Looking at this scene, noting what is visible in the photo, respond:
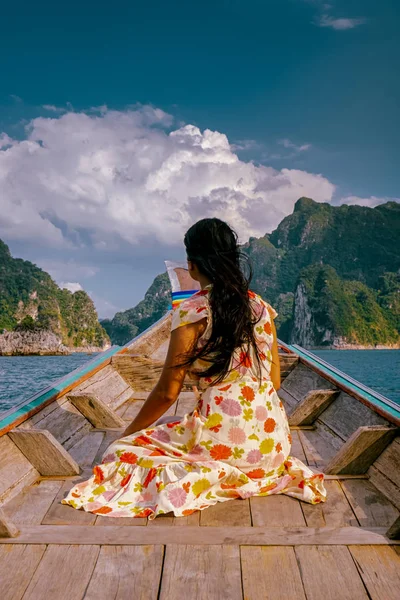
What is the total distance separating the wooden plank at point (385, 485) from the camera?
6.88 ft

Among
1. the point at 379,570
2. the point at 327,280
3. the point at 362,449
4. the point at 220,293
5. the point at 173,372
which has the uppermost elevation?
the point at 327,280

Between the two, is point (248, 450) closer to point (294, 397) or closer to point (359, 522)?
point (359, 522)

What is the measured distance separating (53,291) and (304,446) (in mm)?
89467

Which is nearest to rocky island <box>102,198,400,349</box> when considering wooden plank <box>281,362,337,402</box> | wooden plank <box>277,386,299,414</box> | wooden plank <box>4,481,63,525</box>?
wooden plank <box>281,362,337,402</box>

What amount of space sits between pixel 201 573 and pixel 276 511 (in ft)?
1.75

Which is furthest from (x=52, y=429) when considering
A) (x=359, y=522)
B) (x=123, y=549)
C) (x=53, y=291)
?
(x=53, y=291)

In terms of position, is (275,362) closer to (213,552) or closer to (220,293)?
(220,293)

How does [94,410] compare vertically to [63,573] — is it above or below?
above

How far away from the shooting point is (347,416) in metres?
3.03

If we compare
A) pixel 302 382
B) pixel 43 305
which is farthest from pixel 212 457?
pixel 43 305

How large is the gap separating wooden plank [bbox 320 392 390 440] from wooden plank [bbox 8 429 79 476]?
159cm

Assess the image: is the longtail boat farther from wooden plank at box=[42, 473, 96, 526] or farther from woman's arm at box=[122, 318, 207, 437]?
woman's arm at box=[122, 318, 207, 437]

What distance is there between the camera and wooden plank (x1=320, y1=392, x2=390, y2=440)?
9.07 ft

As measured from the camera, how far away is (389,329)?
89250 mm
